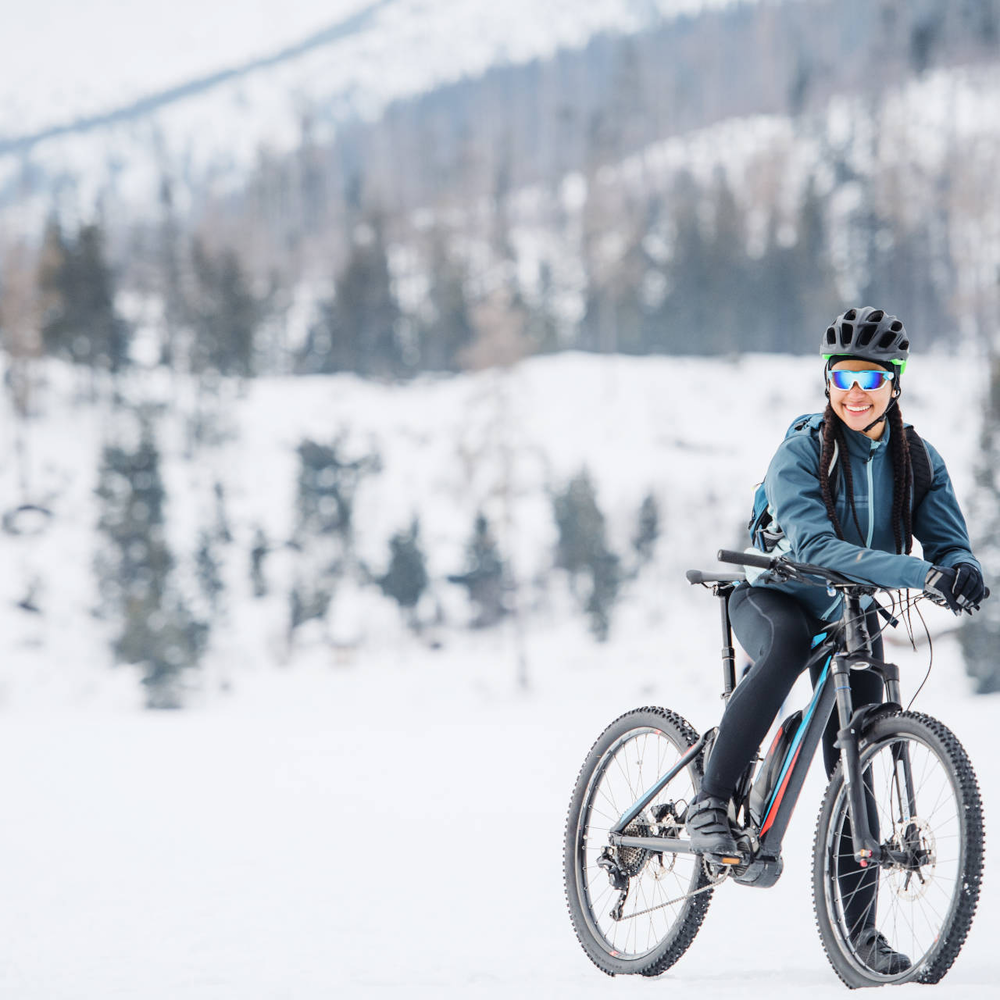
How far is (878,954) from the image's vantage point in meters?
3.42

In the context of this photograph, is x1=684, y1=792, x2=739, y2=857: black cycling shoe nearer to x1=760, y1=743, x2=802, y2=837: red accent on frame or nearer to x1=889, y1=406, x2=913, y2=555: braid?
x1=760, y1=743, x2=802, y2=837: red accent on frame

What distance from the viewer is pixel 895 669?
11.1ft

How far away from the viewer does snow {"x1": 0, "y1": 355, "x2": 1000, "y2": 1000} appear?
4.90 meters

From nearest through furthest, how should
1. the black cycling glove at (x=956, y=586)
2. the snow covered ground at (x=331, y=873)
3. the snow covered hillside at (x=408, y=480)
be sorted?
the black cycling glove at (x=956, y=586) → the snow covered ground at (x=331, y=873) → the snow covered hillside at (x=408, y=480)

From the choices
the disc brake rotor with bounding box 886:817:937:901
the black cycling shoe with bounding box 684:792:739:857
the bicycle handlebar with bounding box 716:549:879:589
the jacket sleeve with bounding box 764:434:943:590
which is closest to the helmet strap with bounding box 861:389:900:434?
the jacket sleeve with bounding box 764:434:943:590

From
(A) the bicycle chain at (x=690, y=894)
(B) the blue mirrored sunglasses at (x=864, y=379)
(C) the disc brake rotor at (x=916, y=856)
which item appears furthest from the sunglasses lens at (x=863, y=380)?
(A) the bicycle chain at (x=690, y=894)

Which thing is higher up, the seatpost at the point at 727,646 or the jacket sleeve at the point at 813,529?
the jacket sleeve at the point at 813,529

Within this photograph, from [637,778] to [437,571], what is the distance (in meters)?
36.1

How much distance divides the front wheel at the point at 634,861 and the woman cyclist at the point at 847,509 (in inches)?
17.1

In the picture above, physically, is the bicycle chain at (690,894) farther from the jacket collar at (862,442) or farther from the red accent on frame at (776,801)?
the jacket collar at (862,442)

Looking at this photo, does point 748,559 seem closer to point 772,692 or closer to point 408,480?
point 772,692

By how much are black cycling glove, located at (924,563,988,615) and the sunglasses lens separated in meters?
0.61

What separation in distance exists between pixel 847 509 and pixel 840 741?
0.72 metres

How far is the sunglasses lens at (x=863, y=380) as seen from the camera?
346cm
